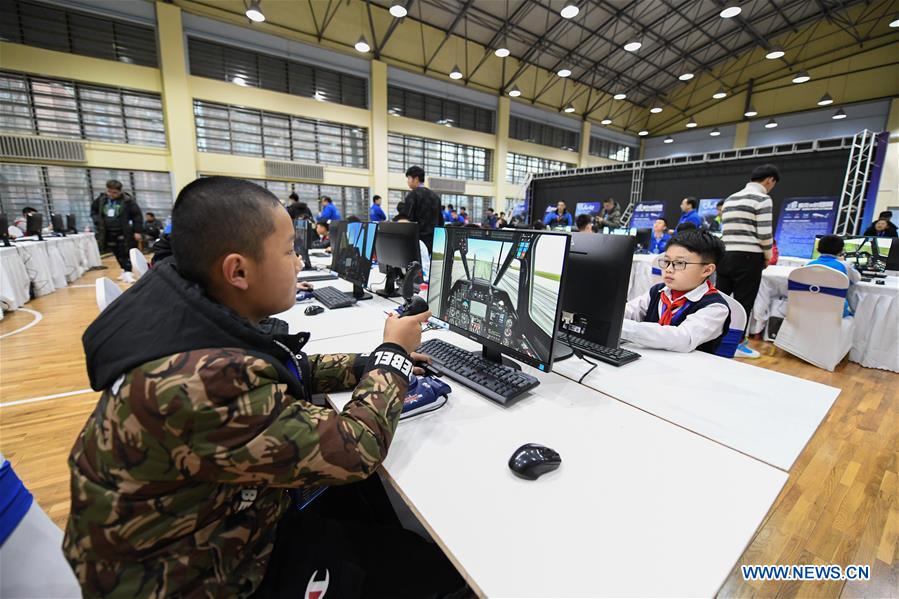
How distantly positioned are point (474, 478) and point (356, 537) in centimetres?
33

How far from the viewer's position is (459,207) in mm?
12953

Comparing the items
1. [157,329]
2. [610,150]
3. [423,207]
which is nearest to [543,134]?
[610,150]

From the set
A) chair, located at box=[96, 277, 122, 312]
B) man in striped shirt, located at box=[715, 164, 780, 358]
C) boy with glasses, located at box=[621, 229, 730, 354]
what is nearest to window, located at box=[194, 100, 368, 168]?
chair, located at box=[96, 277, 122, 312]

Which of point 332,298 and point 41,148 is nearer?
point 332,298

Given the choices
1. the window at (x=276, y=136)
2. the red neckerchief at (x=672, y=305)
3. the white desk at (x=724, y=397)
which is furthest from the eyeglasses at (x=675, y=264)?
the window at (x=276, y=136)

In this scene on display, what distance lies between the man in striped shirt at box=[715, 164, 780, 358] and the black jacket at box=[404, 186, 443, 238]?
2.69 metres

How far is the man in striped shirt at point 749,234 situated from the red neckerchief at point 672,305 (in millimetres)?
2001

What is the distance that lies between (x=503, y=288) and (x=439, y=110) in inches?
468

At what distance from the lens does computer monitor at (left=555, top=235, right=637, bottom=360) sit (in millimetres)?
1238

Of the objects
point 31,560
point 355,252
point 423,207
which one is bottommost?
point 31,560

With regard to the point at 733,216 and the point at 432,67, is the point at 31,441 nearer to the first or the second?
the point at 733,216

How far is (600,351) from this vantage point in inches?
57.2

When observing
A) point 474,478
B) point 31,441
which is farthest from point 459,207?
point 474,478

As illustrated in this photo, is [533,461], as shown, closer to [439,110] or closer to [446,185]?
[446,185]
